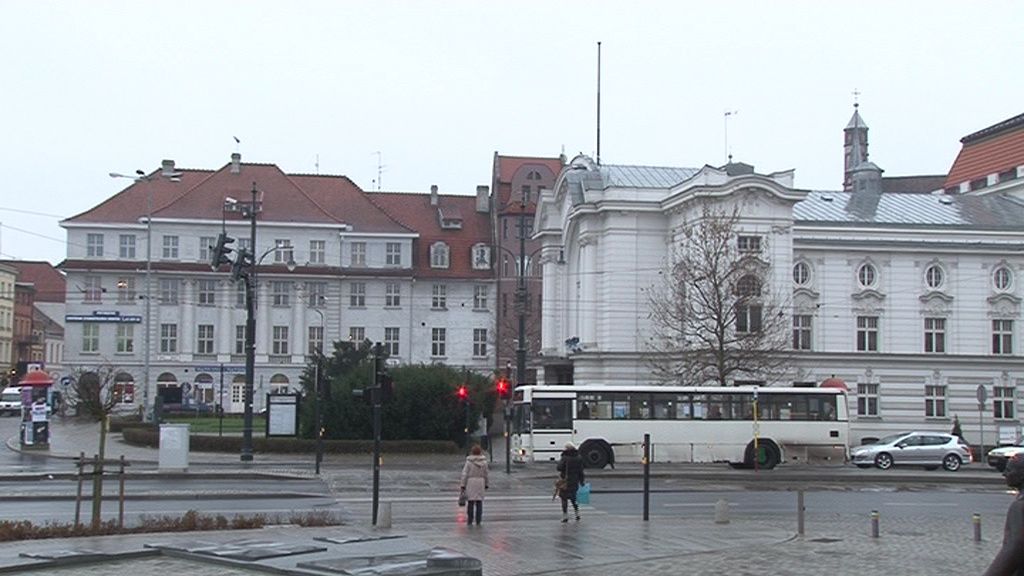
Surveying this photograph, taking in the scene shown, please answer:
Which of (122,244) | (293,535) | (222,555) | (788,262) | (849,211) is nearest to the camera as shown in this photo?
(222,555)

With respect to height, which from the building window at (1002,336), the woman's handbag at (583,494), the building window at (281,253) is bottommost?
the woman's handbag at (583,494)

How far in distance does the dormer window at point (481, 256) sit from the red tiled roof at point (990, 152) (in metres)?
33.1

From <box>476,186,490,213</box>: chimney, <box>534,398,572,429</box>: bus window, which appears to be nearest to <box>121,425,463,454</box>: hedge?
<box>534,398,572,429</box>: bus window

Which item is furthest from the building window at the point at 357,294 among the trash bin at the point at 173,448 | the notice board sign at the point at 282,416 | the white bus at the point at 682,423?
the trash bin at the point at 173,448

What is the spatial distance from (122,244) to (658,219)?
136ft

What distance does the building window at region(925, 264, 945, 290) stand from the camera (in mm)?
65875

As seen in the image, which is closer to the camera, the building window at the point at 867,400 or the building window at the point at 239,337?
the building window at the point at 867,400

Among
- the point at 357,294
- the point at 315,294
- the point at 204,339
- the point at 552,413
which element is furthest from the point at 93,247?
the point at 552,413

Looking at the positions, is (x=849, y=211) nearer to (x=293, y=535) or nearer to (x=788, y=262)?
(x=788, y=262)

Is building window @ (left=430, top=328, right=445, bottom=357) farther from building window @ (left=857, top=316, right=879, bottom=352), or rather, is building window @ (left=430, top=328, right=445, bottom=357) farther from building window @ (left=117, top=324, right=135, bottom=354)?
building window @ (left=857, top=316, right=879, bottom=352)

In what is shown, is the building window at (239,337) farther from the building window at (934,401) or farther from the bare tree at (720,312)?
the building window at (934,401)

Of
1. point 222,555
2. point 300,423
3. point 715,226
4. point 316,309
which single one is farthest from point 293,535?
point 316,309

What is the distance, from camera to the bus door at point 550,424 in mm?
44750

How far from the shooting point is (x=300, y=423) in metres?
50.4
